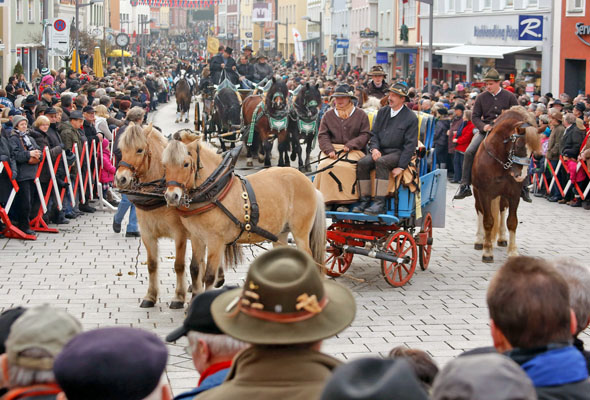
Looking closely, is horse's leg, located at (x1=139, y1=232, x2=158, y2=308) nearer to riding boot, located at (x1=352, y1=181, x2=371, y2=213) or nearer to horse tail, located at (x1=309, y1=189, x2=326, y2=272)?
horse tail, located at (x1=309, y1=189, x2=326, y2=272)

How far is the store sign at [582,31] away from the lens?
→ 28922mm

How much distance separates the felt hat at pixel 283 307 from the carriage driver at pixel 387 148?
7.44m

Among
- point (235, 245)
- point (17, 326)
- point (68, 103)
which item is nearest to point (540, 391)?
point (17, 326)

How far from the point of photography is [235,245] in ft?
32.4

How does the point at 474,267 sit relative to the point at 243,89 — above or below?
below

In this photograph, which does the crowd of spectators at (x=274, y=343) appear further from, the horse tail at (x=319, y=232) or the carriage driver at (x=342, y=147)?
the carriage driver at (x=342, y=147)

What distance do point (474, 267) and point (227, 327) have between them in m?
9.32

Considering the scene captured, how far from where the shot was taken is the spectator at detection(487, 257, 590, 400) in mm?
3238

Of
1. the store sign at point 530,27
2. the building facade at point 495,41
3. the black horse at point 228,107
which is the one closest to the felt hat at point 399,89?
the black horse at point 228,107

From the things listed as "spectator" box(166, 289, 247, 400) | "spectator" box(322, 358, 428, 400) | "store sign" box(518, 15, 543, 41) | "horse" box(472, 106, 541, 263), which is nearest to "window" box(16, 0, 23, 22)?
"store sign" box(518, 15, 543, 41)

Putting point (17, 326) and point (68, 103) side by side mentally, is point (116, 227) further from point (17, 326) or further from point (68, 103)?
point (17, 326)

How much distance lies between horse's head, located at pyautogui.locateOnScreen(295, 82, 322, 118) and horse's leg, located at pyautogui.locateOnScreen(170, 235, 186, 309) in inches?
477

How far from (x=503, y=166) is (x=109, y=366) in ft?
33.0

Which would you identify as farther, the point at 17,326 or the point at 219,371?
the point at 219,371
